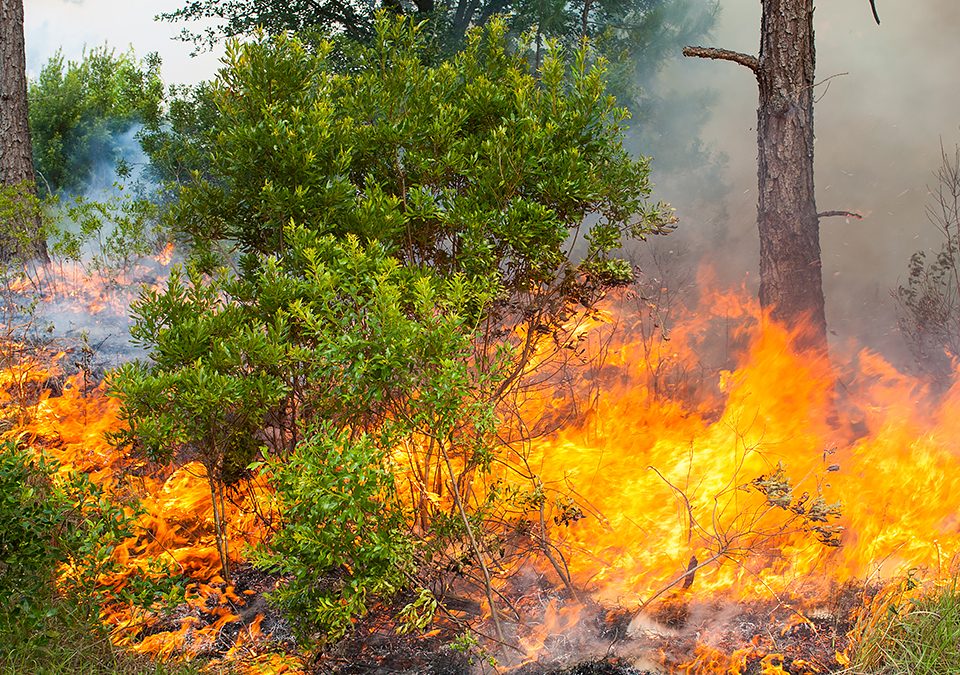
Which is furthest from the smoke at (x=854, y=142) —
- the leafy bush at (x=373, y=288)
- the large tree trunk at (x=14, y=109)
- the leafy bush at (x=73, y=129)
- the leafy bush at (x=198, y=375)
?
the leafy bush at (x=73, y=129)

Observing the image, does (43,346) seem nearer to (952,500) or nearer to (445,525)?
(445,525)

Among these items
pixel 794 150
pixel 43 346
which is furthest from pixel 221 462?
pixel 794 150

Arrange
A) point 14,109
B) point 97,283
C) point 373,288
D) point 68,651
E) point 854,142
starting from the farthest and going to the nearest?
1. point 854,142
2. point 14,109
3. point 97,283
4. point 68,651
5. point 373,288

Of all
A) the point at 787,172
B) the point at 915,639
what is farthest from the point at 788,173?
the point at 915,639

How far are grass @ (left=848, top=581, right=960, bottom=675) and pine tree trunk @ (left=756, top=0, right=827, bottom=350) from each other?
121 inches

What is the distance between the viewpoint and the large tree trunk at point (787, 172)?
6.54m

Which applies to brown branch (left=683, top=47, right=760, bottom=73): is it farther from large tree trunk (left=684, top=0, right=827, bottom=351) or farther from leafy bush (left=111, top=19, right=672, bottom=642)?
leafy bush (left=111, top=19, right=672, bottom=642)

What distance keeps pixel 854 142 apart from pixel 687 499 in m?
10.9

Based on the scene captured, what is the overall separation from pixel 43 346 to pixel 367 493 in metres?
4.85

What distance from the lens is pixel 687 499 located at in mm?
4676

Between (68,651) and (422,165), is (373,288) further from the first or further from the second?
(68,651)

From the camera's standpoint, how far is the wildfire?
4418mm

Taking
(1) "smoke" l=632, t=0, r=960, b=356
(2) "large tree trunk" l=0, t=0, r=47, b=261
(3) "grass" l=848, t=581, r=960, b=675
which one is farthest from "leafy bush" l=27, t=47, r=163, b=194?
(3) "grass" l=848, t=581, r=960, b=675

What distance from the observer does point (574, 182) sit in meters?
4.46
